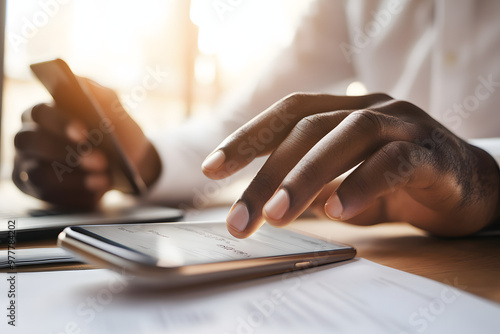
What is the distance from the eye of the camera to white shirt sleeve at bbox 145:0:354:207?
2.44ft

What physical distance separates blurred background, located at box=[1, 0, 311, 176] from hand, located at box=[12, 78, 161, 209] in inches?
46.3

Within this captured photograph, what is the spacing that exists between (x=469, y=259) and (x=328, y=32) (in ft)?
3.06

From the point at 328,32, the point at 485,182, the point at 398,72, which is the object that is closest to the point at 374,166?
the point at 485,182

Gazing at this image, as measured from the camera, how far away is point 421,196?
1.34 ft

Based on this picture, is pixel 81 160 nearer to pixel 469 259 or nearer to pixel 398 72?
pixel 469 259

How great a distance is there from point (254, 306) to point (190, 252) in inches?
2.6

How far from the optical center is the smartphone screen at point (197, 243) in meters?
0.24
